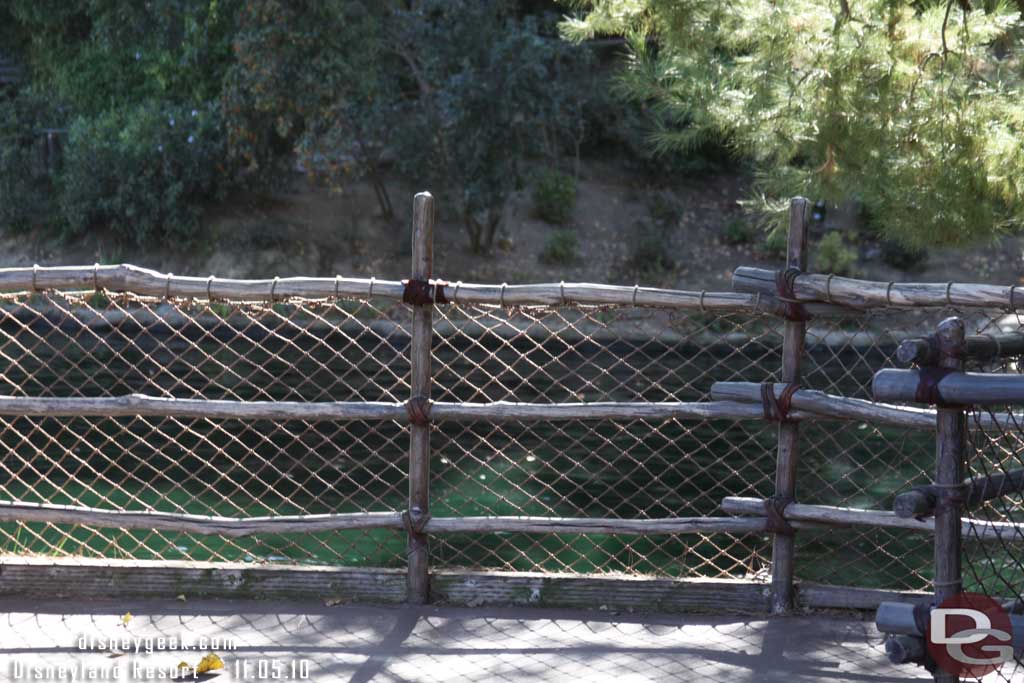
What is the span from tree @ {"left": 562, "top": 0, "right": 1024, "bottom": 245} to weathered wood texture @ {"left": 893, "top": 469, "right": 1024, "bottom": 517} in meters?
3.00

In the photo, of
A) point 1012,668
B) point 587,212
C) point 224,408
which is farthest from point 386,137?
point 1012,668

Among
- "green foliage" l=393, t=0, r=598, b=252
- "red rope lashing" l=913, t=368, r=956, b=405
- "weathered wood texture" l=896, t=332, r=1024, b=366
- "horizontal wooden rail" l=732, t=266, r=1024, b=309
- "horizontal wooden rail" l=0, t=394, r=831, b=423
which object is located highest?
"green foliage" l=393, t=0, r=598, b=252

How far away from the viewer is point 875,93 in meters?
5.61

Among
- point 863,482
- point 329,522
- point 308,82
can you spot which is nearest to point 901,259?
point 308,82

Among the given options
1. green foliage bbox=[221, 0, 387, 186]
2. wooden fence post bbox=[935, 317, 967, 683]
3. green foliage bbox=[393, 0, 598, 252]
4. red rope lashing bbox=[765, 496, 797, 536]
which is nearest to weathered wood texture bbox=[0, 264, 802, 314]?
red rope lashing bbox=[765, 496, 797, 536]

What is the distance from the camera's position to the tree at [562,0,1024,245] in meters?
5.33

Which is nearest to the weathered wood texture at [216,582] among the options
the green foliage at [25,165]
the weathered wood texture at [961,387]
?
the weathered wood texture at [961,387]

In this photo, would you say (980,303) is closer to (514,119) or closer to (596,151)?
(514,119)

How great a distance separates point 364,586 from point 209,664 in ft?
2.68

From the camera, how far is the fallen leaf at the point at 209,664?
3.38 m

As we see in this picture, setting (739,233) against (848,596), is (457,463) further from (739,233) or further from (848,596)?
(739,233)

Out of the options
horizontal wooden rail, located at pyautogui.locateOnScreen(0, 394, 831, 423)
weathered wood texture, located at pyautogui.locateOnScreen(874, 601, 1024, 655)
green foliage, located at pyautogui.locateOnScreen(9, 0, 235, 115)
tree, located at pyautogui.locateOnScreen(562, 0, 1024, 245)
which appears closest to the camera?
weathered wood texture, located at pyautogui.locateOnScreen(874, 601, 1024, 655)

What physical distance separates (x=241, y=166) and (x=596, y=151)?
267 inches

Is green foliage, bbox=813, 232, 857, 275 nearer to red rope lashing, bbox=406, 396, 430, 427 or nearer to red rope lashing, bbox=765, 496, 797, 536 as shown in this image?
red rope lashing, bbox=765, 496, 797, 536
